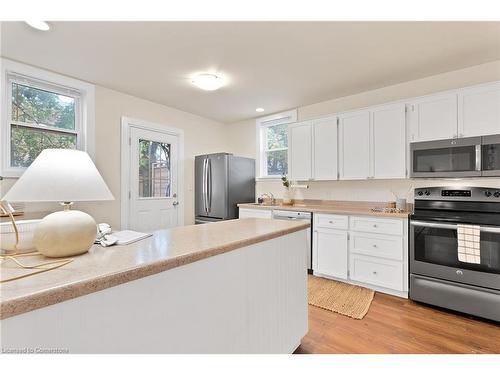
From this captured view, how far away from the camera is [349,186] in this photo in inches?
145

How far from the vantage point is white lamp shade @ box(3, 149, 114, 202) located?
0.95 metres

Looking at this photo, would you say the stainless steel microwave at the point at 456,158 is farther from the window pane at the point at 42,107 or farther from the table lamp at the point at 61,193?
the window pane at the point at 42,107

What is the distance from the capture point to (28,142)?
9.31ft

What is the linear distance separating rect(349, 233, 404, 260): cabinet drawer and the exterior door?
2783mm

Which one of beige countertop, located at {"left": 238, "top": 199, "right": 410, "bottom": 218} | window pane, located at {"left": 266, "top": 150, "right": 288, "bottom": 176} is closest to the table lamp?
beige countertop, located at {"left": 238, "top": 199, "right": 410, "bottom": 218}

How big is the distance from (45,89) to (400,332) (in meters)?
4.30

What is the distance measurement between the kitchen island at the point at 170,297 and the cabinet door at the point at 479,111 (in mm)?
2172

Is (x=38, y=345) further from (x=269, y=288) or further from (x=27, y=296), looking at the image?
(x=269, y=288)

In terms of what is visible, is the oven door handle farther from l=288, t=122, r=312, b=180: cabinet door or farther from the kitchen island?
the kitchen island

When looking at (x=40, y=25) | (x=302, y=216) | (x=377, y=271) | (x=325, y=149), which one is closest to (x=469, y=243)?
(x=377, y=271)

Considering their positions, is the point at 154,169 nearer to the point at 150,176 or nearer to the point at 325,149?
the point at 150,176

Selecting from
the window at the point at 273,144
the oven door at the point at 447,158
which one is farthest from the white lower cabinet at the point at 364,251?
the window at the point at 273,144

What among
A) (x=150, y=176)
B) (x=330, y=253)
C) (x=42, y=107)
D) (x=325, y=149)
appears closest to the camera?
(x=42, y=107)
